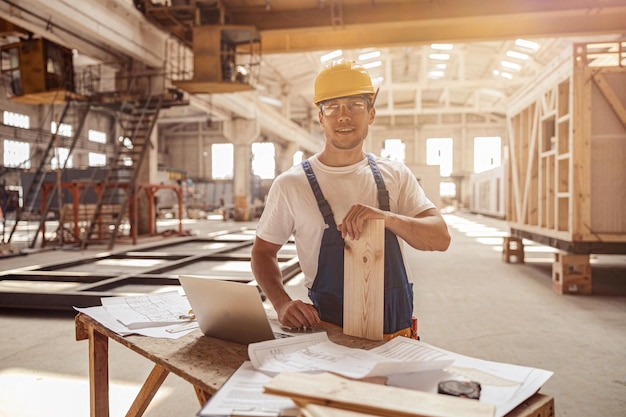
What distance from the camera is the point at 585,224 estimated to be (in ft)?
22.3

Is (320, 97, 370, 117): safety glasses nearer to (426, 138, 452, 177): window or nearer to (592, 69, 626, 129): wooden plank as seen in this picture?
(592, 69, 626, 129): wooden plank

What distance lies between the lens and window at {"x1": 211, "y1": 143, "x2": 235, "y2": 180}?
38.5 metres

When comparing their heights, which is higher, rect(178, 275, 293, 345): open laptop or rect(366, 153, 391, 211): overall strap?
rect(366, 153, 391, 211): overall strap

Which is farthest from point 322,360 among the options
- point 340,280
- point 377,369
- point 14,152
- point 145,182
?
point 14,152

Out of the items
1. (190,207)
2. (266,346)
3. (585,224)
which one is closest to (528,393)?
(266,346)

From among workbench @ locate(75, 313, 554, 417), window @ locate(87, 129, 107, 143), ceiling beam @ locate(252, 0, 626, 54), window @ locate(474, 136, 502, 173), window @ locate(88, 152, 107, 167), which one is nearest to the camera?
workbench @ locate(75, 313, 554, 417)

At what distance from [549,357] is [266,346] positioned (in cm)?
362

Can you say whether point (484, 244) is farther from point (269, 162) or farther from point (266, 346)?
point (269, 162)

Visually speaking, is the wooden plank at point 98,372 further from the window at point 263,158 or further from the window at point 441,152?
the window at point 441,152

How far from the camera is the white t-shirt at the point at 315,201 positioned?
2215 mm

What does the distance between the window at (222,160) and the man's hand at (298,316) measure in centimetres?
A: 3720

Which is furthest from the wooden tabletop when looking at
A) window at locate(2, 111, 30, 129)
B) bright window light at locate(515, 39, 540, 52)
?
window at locate(2, 111, 30, 129)

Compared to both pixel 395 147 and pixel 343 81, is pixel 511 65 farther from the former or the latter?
pixel 343 81

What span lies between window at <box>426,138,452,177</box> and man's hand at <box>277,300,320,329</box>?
3850 cm
